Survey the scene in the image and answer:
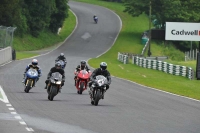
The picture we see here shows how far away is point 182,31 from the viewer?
46.5 meters

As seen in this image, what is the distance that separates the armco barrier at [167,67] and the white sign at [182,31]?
6.91ft

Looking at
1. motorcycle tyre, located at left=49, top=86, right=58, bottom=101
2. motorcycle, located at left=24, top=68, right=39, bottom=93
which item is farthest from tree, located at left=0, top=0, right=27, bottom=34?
motorcycle tyre, located at left=49, top=86, right=58, bottom=101

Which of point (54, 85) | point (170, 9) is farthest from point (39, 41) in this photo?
point (54, 85)

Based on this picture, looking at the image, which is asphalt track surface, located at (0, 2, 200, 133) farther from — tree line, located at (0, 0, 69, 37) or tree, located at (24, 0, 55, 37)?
tree, located at (24, 0, 55, 37)

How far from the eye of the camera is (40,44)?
3219 inches

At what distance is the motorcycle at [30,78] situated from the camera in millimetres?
26002

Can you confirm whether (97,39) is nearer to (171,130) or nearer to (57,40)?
(57,40)

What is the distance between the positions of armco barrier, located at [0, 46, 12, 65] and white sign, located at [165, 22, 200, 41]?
1205 cm

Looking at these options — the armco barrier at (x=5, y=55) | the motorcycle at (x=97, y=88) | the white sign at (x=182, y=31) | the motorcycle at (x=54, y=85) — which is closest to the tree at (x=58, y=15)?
the armco barrier at (x=5, y=55)

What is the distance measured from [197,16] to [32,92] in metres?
69.1

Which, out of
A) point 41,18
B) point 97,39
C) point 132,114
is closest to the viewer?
point 132,114

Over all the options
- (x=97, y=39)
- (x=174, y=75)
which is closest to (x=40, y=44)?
(x=97, y=39)

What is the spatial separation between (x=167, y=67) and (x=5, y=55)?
1221cm

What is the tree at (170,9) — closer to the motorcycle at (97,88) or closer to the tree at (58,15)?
the tree at (58,15)
